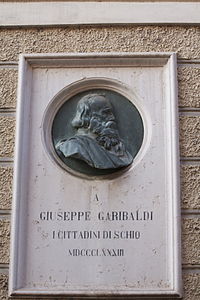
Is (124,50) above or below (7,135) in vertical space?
above

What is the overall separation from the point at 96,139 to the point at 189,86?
1.04m

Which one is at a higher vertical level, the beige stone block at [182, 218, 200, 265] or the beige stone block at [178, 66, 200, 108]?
the beige stone block at [178, 66, 200, 108]

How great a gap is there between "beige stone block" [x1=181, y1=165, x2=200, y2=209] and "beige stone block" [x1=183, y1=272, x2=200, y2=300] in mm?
621

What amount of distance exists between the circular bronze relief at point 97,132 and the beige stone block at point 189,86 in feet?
1.54

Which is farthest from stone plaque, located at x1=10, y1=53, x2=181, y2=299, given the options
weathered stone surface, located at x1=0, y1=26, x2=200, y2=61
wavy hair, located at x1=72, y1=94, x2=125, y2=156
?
weathered stone surface, located at x1=0, y1=26, x2=200, y2=61

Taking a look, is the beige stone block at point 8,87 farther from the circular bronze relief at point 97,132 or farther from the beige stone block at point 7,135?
the circular bronze relief at point 97,132

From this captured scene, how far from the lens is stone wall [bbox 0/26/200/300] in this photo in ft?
18.6

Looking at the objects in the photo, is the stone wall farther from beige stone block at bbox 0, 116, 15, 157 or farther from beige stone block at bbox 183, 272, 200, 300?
beige stone block at bbox 183, 272, 200, 300

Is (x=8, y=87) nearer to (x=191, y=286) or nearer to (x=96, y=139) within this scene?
(x=96, y=139)

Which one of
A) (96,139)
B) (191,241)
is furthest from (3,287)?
(191,241)

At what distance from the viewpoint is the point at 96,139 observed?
5.87m

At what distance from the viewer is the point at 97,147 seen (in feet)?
19.1

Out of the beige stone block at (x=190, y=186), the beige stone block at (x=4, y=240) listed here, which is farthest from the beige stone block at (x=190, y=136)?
the beige stone block at (x=4, y=240)

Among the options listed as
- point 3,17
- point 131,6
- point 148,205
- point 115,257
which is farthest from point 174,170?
point 3,17
